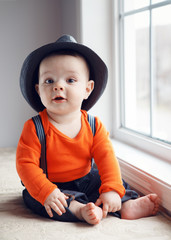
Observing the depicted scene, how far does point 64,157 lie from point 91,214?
0.26 m

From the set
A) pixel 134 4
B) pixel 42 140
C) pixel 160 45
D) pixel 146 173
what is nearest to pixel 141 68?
pixel 160 45

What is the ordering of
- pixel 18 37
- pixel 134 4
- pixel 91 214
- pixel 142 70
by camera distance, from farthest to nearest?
pixel 18 37 < pixel 142 70 < pixel 134 4 < pixel 91 214

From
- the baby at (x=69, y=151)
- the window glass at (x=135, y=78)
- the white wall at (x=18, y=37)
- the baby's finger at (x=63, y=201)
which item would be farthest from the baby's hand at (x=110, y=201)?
the white wall at (x=18, y=37)

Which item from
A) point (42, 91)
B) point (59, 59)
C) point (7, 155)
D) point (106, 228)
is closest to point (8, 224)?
point (106, 228)

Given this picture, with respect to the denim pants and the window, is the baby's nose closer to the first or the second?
the denim pants

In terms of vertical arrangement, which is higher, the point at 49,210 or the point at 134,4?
the point at 134,4

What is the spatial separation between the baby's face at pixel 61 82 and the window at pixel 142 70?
1.62 feet

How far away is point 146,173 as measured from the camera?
127 cm

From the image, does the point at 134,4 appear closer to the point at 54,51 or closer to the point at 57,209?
the point at 54,51

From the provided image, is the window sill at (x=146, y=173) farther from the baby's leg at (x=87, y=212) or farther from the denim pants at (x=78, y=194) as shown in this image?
the baby's leg at (x=87, y=212)

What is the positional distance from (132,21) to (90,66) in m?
0.62

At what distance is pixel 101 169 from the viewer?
123cm

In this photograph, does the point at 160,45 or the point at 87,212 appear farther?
the point at 160,45

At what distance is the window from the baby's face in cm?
49
